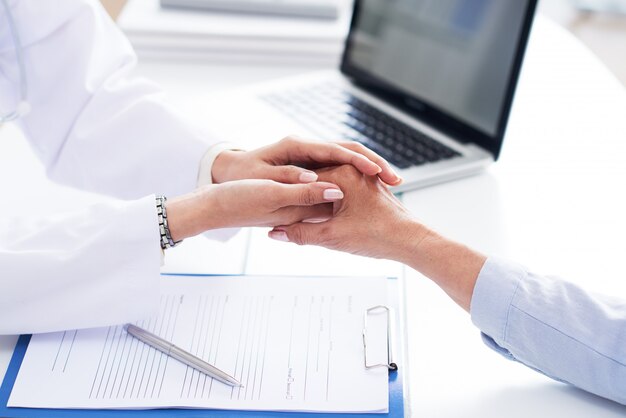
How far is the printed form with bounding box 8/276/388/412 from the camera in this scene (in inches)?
32.6

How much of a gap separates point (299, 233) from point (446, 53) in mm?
509

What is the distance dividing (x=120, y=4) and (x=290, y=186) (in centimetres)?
129

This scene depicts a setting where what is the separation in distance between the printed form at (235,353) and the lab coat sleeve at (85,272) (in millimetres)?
29

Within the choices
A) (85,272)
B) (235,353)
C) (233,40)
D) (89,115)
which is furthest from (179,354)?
(233,40)

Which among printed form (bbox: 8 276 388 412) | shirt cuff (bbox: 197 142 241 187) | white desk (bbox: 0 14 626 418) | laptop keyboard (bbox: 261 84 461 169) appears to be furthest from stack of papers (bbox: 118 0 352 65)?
printed form (bbox: 8 276 388 412)

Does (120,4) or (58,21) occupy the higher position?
(58,21)

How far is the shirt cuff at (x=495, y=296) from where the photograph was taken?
881 millimetres

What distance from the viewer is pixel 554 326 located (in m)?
0.86

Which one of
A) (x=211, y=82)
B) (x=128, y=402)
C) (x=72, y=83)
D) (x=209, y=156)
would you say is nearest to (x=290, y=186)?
(x=209, y=156)

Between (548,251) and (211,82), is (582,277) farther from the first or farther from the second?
(211,82)

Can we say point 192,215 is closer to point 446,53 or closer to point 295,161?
point 295,161

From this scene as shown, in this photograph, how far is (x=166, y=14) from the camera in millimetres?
1741

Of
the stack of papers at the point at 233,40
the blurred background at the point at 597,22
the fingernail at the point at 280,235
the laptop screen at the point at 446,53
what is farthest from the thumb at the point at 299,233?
the blurred background at the point at 597,22

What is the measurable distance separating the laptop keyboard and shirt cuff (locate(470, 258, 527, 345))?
0.37m
